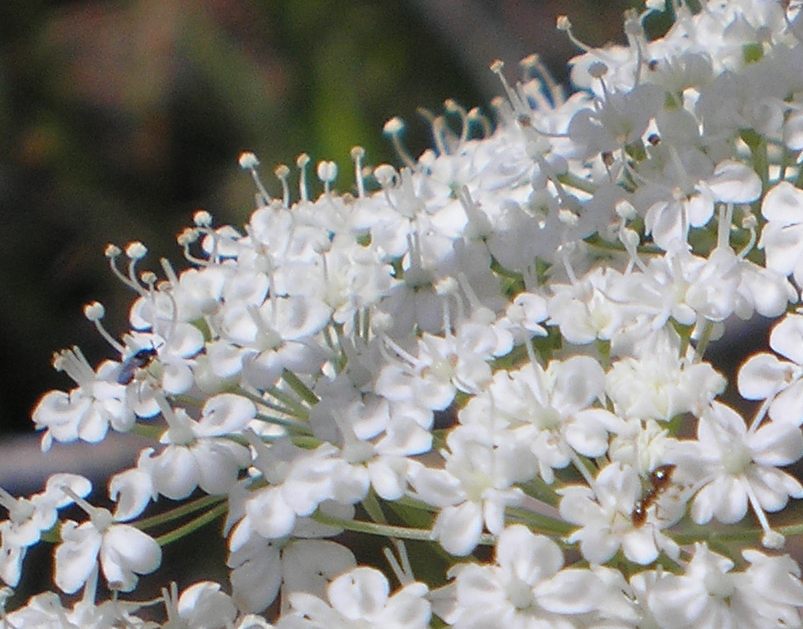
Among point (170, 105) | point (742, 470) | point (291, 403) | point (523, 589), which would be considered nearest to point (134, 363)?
point (291, 403)

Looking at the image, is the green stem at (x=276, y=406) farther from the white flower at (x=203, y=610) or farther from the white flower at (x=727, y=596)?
the white flower at (x=727, y=596)

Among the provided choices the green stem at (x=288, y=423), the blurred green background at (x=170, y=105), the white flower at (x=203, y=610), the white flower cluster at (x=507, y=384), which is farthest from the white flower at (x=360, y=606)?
the blurred green background at (x=170, y=105)

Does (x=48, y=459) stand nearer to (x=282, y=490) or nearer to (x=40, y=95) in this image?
(x=40, y=95)

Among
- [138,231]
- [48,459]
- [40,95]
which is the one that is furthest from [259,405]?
[40,95]

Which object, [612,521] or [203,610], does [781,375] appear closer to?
[612,521]

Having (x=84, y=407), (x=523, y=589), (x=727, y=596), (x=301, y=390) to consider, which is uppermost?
(x=84, y=407)

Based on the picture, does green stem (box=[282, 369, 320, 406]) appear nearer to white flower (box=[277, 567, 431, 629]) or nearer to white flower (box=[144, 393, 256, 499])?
white flower (box=[144, 393, 256, 499])
